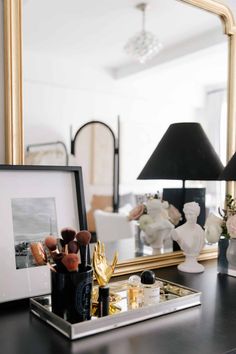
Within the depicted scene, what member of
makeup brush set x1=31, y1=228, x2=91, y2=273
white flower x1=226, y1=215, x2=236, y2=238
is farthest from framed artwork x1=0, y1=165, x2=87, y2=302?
Result: white flower x1=226, y1=215, x2=236, y2=238

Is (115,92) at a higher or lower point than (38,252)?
higher

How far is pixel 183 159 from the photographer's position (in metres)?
1.23

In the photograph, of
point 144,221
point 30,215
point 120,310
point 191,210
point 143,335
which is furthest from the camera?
point 144,221

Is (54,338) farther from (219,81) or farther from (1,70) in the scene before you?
(219,81)

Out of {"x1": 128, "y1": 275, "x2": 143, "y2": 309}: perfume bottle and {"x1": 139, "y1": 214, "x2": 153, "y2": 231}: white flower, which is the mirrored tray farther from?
{"x1": 139, "y1": 214, "x2": 153, "y2": 231}: white flower

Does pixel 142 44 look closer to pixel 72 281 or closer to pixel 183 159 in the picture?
pixel 183 159

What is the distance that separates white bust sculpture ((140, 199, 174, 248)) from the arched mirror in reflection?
146mm

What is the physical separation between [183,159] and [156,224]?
0.25 metres


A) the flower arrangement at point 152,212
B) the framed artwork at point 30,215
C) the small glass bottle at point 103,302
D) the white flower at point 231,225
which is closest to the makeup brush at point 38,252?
the framed artwork at point 30,215

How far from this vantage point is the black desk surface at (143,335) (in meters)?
0.68

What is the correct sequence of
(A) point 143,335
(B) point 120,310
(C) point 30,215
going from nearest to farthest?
(A) point 143,335, (B) point 120,310, (C) point 30,215

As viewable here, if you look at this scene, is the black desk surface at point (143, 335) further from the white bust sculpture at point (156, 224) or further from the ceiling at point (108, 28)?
the ceiling at point (108, 28)

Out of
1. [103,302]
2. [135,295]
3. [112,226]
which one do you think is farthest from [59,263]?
[112,226]

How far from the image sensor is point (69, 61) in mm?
1117
